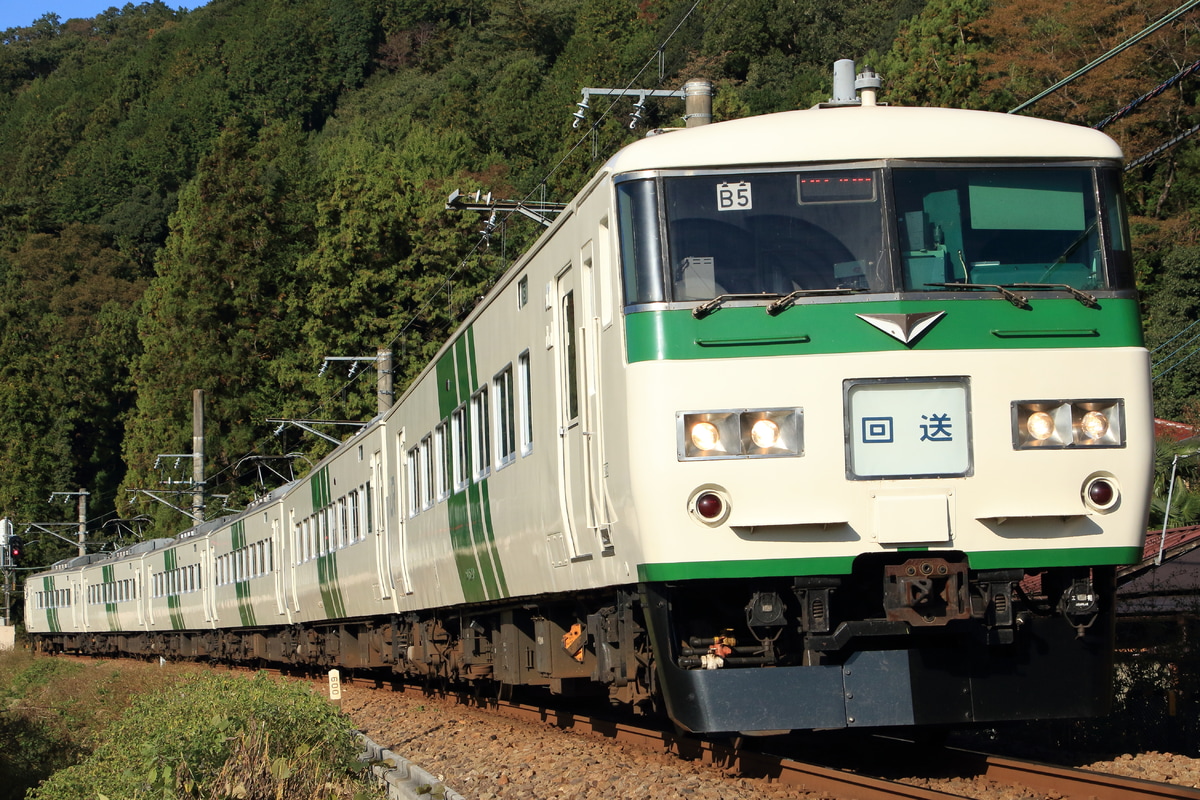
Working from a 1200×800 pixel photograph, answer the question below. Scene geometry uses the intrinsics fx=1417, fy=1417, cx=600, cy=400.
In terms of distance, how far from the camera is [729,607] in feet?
22.1

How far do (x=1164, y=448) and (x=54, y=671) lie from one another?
21437mm

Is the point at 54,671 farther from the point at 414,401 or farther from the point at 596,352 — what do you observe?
the point at 596,352

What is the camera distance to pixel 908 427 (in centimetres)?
632

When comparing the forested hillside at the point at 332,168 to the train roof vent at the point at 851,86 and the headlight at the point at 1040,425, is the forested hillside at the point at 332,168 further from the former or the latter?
the headlight at the point at 1040,425

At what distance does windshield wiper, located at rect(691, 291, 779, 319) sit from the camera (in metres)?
6.36

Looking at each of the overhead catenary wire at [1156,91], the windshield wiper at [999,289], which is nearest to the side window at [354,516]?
the overhead catenary wire at [1156,91]

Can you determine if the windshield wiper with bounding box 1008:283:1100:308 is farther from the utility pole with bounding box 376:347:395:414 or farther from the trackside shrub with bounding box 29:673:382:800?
the utility pole with bounding box 376:347:395:414

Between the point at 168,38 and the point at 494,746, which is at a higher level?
the point at 168,38

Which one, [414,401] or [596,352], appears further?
[414,401]

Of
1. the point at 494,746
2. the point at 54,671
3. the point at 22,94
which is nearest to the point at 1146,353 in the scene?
the point at 494,746

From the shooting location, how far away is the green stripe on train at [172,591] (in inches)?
1232

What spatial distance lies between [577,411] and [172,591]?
26553 mm

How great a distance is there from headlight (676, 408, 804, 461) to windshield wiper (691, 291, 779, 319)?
45 centimetres

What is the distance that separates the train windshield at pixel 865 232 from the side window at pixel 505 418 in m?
2.67
